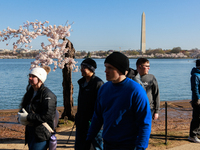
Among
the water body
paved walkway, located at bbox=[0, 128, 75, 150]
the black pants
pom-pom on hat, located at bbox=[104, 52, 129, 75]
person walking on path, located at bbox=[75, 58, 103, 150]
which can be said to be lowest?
the water body

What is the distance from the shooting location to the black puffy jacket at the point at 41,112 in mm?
3180

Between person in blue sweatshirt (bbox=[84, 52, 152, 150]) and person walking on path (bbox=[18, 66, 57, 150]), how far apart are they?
990 mm

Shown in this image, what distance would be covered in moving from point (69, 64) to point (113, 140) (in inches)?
249

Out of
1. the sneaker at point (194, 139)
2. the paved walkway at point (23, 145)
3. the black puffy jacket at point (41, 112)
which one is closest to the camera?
the black puffy jacket at point (41, 112)

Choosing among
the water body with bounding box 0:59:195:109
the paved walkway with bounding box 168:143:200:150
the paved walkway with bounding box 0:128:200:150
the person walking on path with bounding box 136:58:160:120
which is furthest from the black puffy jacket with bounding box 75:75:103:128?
the water body with bounding box 0:59:195:109

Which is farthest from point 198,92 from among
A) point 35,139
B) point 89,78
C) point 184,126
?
point 35,139

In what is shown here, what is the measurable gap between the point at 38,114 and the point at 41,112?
0.05 m

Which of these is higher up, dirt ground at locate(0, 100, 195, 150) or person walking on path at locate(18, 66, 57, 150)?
person walking on path at locate(18, 66, 57, 150)

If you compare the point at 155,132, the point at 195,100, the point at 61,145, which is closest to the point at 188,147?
the point at 195,100

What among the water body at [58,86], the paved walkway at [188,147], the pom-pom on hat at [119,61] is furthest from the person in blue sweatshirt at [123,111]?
the water body at [58,86]

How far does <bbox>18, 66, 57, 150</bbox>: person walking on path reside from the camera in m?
3.18

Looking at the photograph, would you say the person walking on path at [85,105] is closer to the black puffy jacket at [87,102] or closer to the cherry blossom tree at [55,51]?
the black puffy jacket at [87,102]

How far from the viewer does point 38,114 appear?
321cm

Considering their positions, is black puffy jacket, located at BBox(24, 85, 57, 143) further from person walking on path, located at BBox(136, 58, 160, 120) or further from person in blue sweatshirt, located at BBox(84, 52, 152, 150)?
person walking on path, located at BBox(136, 58, 160, 120)
